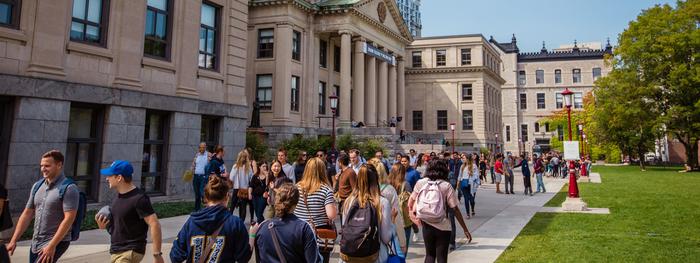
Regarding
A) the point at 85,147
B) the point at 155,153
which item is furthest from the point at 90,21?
the point at 155,153

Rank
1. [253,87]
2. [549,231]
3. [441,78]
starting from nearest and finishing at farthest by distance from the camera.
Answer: [549,231] < [253,87] < [441,78]

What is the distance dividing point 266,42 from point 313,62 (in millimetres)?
4357

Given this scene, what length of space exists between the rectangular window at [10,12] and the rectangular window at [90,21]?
1.42 metres

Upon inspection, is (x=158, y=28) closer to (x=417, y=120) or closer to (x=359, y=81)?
(x=359, y=81)

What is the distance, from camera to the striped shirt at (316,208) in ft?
18.3

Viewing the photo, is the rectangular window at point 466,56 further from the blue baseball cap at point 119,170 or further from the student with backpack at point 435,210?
the blue baseball cap at point 119,170

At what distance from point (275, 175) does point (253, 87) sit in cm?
2846

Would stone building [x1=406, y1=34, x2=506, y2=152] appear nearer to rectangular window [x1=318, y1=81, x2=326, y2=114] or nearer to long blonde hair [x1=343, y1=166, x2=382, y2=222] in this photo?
rectangular window [x1=318, y1=81, x2=326, y2=114]

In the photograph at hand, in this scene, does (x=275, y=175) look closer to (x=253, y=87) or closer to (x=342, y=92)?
(x=253, y=87)

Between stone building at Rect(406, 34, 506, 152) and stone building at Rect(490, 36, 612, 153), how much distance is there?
1004 inches

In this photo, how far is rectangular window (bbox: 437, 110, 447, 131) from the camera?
62750 millimetres

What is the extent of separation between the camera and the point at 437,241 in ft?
20.8

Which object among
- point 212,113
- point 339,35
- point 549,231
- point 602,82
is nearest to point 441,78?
point 602,82

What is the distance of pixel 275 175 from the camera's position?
30.1ft
